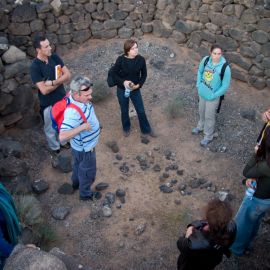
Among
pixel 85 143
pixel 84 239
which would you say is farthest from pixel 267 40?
pixel 84 239

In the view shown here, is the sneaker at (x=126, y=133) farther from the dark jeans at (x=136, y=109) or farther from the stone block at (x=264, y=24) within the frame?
the stone block at (x=264, y=24)

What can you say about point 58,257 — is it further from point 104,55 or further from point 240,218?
point 104,55

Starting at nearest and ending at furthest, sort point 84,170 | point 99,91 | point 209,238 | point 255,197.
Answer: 1. point 209,238
2. point 255,197
3. point 84,170
4. point 99,91

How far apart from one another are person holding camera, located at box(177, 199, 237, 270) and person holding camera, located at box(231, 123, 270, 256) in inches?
29.2

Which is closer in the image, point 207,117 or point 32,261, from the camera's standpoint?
point 32,261

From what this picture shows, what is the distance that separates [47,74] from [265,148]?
319cm

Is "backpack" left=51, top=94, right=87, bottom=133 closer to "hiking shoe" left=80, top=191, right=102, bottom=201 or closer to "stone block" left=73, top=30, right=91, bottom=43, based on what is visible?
"hiking shoe" left=80, top=191, right=102, bottom=201

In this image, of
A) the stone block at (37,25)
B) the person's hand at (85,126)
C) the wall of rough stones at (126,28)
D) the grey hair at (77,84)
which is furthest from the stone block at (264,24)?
the stone block at (37,25)

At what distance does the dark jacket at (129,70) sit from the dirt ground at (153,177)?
113 cm

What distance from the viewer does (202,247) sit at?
131 inches

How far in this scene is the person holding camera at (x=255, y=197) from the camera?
3867 millimetres

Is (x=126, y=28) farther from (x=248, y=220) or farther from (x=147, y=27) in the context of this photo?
(x=248, y=220)

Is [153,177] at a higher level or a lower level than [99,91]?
lower

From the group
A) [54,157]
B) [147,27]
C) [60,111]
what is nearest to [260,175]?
[60,111]
